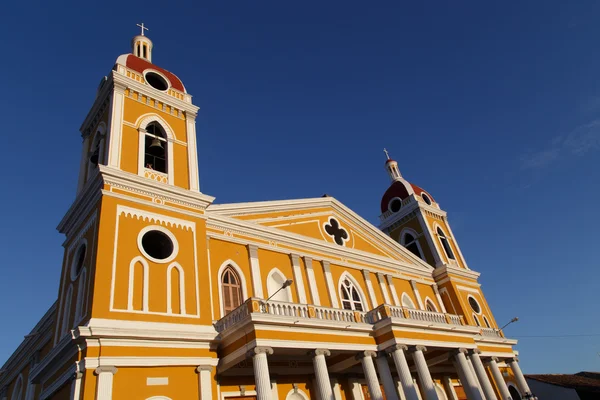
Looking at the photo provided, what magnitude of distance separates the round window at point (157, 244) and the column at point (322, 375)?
566 cm

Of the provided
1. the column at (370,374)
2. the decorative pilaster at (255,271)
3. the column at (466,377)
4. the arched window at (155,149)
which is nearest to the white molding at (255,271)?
the decorative pilaster at (255,271)

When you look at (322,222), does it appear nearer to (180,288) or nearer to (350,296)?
(350,296)

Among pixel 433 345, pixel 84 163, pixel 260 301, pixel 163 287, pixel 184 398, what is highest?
pixel 84 163

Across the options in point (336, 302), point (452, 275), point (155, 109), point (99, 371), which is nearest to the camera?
point (99, 371)

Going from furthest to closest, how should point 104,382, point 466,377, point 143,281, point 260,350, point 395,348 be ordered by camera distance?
point 466,377 < point 395,348 < point 143,281 < point 260,350 < point 104,382

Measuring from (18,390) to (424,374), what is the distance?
1846cm

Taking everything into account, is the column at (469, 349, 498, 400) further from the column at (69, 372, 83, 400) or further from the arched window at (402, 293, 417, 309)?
the column at (69, 372, 83, 400)

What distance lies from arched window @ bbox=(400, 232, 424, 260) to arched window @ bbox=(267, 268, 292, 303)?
12713mm

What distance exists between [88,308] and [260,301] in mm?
4737

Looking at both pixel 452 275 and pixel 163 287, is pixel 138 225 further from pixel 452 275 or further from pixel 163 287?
pixel 452 275

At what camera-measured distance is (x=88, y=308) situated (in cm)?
1185

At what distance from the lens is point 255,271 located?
16531 millimetres

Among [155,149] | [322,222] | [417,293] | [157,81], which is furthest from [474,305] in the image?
[157,81]

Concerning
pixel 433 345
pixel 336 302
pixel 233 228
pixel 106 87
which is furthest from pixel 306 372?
pixel 106 87
